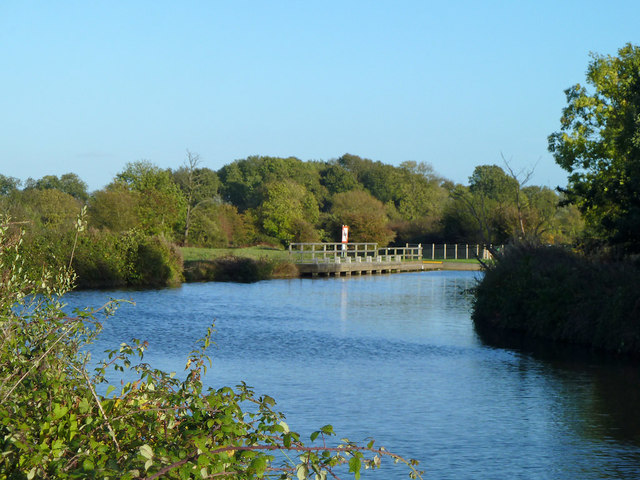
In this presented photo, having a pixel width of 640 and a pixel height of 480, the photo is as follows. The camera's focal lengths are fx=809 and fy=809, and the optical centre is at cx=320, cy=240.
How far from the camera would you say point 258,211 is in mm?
76062

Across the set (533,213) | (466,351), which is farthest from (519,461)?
(533,213)

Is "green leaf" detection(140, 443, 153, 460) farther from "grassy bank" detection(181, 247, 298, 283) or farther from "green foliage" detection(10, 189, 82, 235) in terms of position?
"green foliage" detection(10, 189, 82, 235)

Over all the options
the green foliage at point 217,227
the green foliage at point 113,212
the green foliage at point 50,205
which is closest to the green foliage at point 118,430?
the green foliage at point 50,205

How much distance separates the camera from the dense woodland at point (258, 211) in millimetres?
37375

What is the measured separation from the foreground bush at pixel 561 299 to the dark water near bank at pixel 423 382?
2.91ft

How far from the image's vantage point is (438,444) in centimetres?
1023

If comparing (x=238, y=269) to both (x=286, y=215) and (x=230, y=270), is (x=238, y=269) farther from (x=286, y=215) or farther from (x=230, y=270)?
(x=286, y=215)

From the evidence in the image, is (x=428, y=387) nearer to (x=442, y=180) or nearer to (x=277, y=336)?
(x=277, y=336)

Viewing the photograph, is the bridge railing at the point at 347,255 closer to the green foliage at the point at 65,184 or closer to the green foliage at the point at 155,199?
the green foliage at the point at 155,199

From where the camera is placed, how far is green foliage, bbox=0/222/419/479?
12.9ft

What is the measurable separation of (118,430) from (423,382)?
10.8 m

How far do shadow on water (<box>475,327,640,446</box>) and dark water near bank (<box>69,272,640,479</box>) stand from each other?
0.12 feet

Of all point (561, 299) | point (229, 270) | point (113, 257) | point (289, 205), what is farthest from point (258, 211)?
point (561, 299)

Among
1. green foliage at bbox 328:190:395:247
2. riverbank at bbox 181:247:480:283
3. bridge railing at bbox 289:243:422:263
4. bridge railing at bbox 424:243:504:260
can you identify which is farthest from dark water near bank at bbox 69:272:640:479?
bridge railing at bbox 424:243:504:260
